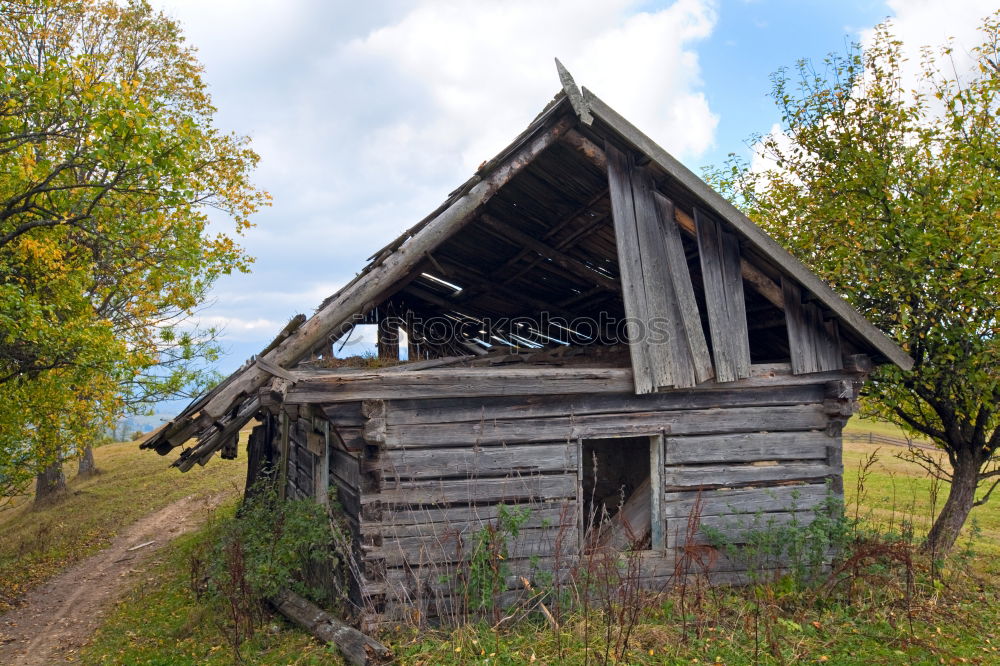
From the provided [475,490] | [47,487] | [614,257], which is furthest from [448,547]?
[47,487]

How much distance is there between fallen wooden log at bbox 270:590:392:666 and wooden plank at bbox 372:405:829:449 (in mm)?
1770

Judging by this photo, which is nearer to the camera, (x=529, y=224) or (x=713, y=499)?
(x=713, y=499)

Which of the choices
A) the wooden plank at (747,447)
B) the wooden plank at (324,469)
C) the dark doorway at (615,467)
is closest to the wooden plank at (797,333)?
the wooden plank at (747,447)

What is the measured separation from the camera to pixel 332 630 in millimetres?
6090

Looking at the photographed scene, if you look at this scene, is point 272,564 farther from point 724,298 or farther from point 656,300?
point 724,298

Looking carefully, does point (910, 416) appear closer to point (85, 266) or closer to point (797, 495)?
point (797, 495)

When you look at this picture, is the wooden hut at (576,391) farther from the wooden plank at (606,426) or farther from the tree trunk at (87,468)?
the tree trunk at (87,468)

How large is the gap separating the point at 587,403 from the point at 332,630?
3407mm

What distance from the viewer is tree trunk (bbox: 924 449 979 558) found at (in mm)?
9062

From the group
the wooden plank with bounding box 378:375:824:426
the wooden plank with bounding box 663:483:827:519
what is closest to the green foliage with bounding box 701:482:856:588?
the wooden plank with bounding box 663:483:827:519

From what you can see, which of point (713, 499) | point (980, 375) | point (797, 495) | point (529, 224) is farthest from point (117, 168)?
point (980, 375)

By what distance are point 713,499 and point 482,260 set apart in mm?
4465

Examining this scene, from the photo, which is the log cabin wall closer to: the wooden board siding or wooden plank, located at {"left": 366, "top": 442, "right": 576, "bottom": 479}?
wooden plank, located at {"left": 366, "top": 442, "right": 576, "bottom": 479}

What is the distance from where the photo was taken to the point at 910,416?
9922 mm
